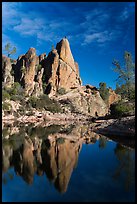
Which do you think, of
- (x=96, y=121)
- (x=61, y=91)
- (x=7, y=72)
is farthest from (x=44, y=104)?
(x=96, y=121)

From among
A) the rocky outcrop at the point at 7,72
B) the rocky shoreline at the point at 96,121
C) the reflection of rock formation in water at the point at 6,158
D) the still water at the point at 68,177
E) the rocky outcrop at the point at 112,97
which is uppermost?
the rocky outcrop at the point at 7,72

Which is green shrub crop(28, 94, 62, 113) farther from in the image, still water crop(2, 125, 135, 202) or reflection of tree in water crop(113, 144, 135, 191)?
reflection of tree in water crop(113, 144, 135, 191)

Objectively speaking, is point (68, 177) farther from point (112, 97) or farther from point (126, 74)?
point (112, 97)

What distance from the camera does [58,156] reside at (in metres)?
11.6

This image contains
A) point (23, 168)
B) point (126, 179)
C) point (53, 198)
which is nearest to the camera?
point (53, 198)

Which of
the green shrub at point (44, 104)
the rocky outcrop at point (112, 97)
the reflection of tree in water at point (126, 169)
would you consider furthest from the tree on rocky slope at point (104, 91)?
the reflection of tree in water at point (126, 169)

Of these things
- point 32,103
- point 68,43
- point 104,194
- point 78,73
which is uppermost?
point 68,43

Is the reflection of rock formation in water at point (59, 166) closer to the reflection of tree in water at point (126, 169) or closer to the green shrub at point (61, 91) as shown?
the reflection of tree in water at point (126, 169)

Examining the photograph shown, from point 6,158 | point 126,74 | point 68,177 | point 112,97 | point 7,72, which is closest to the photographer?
point 68,177

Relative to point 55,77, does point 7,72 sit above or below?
above

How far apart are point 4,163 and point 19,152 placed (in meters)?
2.65

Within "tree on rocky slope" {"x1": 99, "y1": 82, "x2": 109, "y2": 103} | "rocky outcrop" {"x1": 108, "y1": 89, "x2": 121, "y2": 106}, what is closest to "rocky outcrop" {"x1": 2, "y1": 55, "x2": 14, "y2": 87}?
"tree on rocky slope" {"x1": 99, "y1": 82, "x2": 109, "y2": 103}

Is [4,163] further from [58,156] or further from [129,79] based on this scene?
[129,79]

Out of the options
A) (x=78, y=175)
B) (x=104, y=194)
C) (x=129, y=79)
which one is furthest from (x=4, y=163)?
(x=129, y=79)
